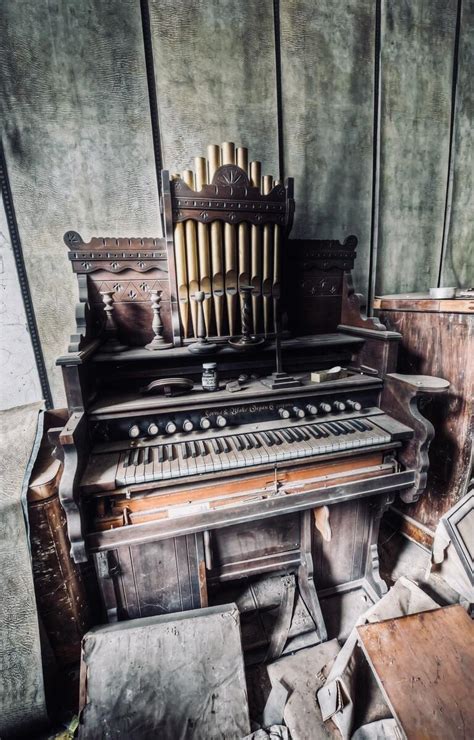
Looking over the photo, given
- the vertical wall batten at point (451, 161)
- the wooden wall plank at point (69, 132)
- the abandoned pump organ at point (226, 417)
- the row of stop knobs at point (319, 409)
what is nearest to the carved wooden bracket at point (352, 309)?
the abandoned pump organ at point (226, 417)

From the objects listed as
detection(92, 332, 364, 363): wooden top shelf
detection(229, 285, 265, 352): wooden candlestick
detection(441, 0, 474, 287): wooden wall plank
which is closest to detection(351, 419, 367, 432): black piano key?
detection(92, 332, 364, 363): wooden top shelf

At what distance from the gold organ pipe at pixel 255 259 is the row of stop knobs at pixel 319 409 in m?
0.64

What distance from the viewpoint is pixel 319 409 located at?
2.18 m

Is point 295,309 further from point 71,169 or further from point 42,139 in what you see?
point 42,139

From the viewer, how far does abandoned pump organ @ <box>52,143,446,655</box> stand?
68.6 inches

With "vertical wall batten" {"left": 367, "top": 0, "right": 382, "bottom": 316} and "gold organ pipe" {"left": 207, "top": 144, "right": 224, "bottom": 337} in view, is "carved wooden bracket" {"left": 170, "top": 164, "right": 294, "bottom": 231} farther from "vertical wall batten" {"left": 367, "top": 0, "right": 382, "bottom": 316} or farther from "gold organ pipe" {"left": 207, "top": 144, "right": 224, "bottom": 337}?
"vertical wall batten" {"left": 367, "top": 0, "right": 382, "bottom": 316}

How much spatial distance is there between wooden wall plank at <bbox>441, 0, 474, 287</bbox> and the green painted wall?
2cm

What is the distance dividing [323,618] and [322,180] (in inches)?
143

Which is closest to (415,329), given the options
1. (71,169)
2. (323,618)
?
(323,618)

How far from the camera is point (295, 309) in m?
2.64

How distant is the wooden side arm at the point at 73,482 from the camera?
1486mm

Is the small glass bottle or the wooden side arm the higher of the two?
the small glass bottle

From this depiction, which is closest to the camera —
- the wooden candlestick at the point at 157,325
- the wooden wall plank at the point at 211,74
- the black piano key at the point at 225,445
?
the black piano key at the point at 225,445

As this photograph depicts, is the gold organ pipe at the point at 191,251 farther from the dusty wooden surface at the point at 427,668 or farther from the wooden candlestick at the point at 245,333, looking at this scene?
the dusty wooden surface at the point at 427,668
